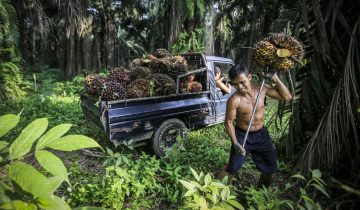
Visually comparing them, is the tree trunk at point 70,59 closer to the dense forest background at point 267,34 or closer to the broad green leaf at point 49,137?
the dense forest background at point 267,34

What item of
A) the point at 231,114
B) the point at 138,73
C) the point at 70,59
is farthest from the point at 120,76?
the point at 70,59

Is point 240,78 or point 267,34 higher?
point 267,34

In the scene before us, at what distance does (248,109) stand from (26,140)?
111 inches

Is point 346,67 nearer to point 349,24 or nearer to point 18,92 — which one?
point 349,24

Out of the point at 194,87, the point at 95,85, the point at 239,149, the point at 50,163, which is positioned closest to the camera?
the point at 50,163

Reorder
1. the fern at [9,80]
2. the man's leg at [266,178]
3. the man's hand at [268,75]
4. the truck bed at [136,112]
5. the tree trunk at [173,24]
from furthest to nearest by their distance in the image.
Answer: the tree trunk at [173,24] → the fern at [9,80] → the truck bed at [136,112] → the man's leg at [266,178] → the man's hand at [268,75]

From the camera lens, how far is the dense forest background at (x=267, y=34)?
3.45 metres

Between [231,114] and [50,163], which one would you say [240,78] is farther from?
[50,163]

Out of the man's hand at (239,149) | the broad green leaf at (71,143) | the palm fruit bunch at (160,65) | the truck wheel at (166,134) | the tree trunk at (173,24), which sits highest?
the tree trunk at (173,24)

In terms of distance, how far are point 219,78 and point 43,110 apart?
4.10 metres

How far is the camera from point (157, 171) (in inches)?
158

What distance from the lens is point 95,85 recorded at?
4.45 meters

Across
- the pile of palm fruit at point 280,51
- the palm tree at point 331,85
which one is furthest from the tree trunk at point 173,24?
the pile of palm fruit at point 280,51

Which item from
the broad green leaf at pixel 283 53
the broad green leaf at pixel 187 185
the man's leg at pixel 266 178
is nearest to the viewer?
the broad green leaf at pixel 187 185
